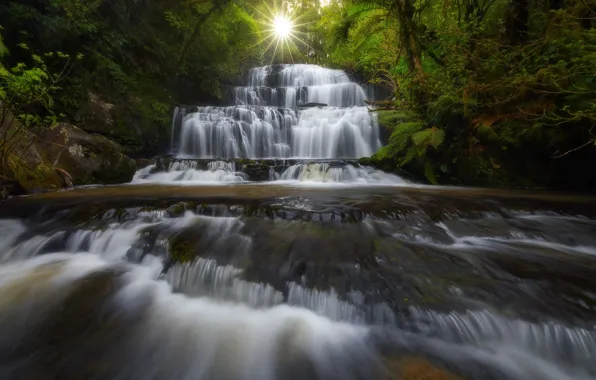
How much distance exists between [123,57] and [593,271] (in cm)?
1222

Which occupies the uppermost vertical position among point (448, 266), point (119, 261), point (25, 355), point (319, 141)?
point (319, 141)

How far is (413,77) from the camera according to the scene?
276 inches

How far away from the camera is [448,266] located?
260cm

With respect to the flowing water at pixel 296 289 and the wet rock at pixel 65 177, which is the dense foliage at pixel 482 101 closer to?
the flowing water at pixel 296 289

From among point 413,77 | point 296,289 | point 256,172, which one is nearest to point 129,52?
point 256,172

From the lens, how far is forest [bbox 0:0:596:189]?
4605 mm

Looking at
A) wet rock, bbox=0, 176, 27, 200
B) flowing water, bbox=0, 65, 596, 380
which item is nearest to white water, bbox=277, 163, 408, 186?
flowing water, bbox=0, 65, 596, 380

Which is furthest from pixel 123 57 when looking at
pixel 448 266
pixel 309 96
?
pixel 448 266

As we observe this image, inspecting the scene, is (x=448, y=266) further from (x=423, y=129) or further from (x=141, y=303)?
(x=423, y=129)

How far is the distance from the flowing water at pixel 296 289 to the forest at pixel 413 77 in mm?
1550

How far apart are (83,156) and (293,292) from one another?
642 centimetres

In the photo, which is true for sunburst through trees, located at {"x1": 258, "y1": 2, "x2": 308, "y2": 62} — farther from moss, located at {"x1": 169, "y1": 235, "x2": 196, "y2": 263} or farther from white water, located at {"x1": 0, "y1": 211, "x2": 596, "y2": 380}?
white water, located at {"x1": 0, "y1": 211, "x2": 596, "y2": 380}

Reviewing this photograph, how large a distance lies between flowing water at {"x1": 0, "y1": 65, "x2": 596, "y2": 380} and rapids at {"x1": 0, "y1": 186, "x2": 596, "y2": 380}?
11 mm

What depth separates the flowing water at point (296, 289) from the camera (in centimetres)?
190
